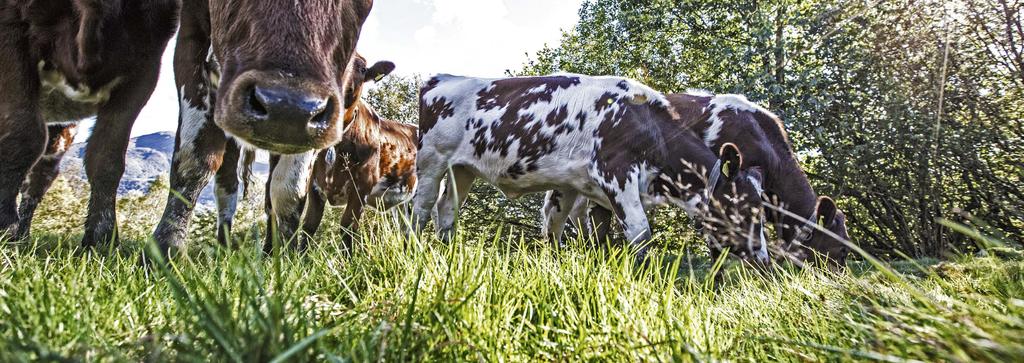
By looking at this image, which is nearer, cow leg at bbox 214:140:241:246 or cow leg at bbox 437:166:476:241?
cow leg at bbox 214:140:241:246

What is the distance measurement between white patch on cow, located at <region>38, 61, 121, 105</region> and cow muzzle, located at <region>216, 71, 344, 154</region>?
67.0 inches

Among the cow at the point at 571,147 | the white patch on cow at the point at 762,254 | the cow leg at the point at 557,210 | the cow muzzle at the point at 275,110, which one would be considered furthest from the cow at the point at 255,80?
the cow leg at the point at 557,210

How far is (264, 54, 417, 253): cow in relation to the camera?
490 centimetres

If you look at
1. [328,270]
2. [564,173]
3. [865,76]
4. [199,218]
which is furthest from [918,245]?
[199,218]

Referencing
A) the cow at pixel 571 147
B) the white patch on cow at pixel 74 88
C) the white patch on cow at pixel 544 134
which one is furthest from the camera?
the white patch on cow at pixel 544 134

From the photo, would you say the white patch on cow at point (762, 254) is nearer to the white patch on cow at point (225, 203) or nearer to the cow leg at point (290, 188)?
the cow leg at point (290, 188)

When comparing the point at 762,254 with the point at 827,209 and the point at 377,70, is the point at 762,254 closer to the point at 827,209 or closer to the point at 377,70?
the point at 827,209

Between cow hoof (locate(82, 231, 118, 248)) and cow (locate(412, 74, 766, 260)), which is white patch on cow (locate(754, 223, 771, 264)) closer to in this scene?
cow (locate(412, 74, 766, 260))

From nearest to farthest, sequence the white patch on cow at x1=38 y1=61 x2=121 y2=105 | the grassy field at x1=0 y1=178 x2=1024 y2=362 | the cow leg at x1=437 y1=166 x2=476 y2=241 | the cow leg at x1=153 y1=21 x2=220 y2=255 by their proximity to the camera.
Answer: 1. the grassy field at x1=0 y1=178 x2=1024 y2=362
2. the cow leg at x1=153 y1=21 x2=220 y2=255
3. the white patch on cow at x1=38 y1=61 x2=121 y2=105
4. the cow leg at x1=437 y1=166 x2=476 y2=241

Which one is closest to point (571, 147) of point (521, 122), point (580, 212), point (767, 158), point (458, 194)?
point (521, 122)

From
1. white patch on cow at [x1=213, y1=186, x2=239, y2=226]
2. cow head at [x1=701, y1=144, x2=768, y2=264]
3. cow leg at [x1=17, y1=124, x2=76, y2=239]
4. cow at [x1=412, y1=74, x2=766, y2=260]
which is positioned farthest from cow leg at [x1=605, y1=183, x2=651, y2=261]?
cow leg at [x1=17, y1=124, x2=76, y2=239]

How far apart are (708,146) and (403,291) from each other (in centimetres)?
480

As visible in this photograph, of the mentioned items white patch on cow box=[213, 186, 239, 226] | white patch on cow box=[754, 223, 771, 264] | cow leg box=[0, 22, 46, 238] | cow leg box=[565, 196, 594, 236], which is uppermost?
cow leg box=[0, 22, 46, 238]

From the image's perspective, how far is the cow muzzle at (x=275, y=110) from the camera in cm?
179
